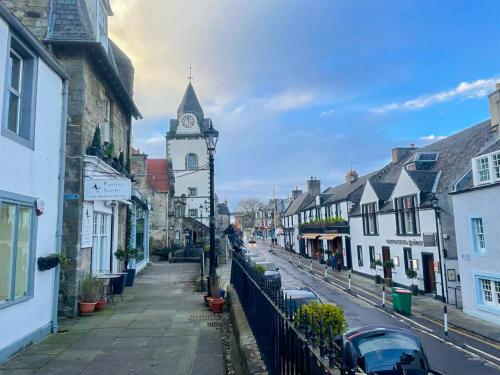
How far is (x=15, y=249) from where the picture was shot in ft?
21.7

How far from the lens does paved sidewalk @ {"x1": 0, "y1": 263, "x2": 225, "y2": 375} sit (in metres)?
5.75

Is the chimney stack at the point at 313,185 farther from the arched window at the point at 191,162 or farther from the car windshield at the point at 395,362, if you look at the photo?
the car windshield at the point at 395,362

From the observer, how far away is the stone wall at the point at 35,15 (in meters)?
9.54

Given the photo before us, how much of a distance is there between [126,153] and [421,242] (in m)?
18.0

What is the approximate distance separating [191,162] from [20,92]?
44192mm

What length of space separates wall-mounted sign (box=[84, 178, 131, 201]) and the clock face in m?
42.9

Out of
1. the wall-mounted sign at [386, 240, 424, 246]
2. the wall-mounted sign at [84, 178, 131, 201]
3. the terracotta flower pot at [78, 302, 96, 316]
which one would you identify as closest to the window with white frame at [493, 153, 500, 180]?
the wall-mounted sign at [386, 240, 424, 246]

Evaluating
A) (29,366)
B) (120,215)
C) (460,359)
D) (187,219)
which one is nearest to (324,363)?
(29,366)

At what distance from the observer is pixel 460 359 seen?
413 inches

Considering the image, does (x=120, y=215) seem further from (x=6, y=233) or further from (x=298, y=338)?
(x=298, y=338)

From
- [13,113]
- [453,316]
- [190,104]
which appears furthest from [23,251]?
[190,104]

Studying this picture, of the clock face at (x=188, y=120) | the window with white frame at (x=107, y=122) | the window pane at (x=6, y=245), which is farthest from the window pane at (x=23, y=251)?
the clock face at (x=188, y=120)

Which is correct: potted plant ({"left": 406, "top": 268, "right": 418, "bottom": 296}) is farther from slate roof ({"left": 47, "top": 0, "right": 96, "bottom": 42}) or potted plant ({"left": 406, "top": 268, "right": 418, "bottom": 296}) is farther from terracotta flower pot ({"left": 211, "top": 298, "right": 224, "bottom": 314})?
slate roof ({"left": 47, "top": 0, "right": 96, "bottom": 42})

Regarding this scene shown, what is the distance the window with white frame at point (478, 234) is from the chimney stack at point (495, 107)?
22.1ft
